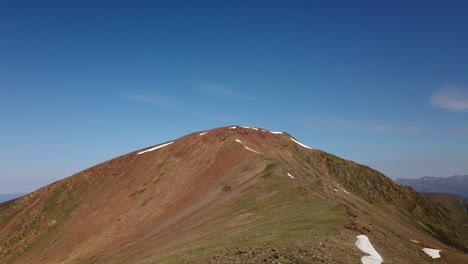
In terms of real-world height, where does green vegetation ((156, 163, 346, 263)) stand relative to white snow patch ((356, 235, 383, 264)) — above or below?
above

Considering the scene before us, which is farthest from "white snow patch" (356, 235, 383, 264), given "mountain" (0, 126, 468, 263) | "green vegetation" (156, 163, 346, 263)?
"green vegetation" (156, 163, 346, 263)

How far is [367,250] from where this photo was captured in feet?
105

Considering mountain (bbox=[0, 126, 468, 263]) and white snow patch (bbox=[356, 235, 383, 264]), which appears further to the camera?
mountain (bbox=[0, 126, 468, 263])

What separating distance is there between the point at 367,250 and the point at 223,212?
85.9ft

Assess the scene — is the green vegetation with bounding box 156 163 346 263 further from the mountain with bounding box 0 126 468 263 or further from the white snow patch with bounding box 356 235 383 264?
the white snow patch with bounding box 356 235 383 264

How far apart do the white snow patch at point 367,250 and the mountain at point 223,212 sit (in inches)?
8.6

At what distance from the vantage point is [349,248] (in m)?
30.8

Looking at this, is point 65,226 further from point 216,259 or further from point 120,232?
point 216,259

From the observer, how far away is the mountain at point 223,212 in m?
34.6

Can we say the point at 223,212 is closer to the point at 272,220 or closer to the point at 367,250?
the point at 272,220

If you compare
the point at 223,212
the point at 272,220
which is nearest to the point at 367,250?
the point at 272,220

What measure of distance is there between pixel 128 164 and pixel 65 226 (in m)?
26.9

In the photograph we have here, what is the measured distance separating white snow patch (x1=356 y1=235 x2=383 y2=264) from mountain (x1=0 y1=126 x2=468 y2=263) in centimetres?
22

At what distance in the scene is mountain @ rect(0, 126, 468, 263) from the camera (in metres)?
34.6
